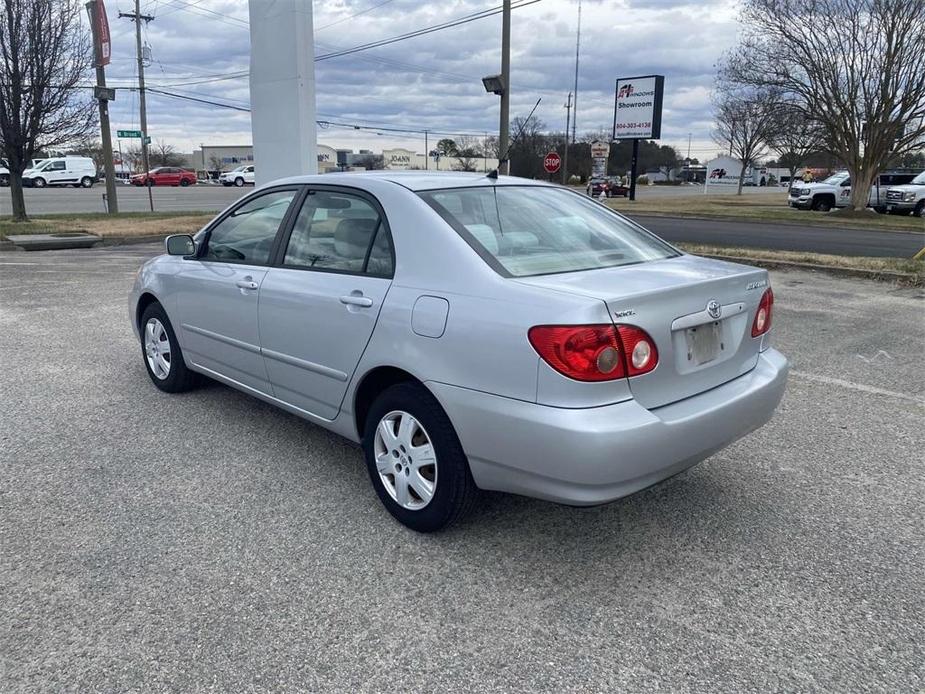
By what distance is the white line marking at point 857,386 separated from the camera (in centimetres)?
531

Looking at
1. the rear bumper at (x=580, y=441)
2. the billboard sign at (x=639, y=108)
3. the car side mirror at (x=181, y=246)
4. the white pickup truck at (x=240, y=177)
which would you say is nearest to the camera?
the rear bumper at (x=580, y=441)

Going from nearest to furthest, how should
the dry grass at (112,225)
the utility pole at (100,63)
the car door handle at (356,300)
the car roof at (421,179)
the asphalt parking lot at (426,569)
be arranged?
the asphalt parking lot at (426,569)
the car door handle at (356,300)
the car roof at (421,179)
the dry grass at (112,225)
the utility pole at (100,63)

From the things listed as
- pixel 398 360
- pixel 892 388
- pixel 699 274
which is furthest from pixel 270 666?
pixel 892 388

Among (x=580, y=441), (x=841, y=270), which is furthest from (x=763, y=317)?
(x=841, y=270)

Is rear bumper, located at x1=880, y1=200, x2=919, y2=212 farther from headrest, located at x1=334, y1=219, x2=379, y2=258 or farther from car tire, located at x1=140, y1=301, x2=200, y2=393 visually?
headrest, located at x1=334, y1=219, x2=379, y2=258

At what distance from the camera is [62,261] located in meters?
12.8

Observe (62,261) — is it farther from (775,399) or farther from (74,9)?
(775,399)

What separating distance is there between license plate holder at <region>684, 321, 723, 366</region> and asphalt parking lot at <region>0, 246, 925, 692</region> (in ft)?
2.76

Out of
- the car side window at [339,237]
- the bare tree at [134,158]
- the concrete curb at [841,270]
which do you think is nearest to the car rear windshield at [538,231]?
the car side window at [339,237]

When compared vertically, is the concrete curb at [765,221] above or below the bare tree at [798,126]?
below

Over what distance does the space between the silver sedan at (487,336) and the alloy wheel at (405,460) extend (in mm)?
10

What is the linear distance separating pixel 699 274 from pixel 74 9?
1919 centimetres

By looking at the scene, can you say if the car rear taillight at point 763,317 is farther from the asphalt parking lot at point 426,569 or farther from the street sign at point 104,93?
the street sign at point 104,93

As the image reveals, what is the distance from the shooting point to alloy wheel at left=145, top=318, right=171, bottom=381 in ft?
17.3
